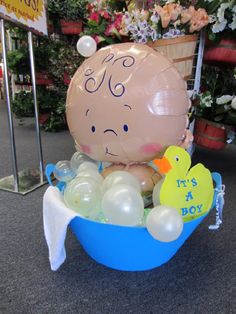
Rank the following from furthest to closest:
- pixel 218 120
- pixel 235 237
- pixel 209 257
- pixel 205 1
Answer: pixel 218 120
pixel 205 1
pixel 235 237
pixel 209 257

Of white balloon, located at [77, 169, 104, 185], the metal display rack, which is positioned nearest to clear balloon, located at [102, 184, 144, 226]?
white balloon, located at [77, 169, 104, 185]

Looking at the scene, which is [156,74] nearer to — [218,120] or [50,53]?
[218,120]

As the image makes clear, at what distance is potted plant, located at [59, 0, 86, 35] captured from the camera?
2.76m

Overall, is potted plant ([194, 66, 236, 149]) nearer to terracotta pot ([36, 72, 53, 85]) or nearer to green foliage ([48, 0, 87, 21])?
green foliage ([48, 0, 87, 21])

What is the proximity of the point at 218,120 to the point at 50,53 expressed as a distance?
2071 mm

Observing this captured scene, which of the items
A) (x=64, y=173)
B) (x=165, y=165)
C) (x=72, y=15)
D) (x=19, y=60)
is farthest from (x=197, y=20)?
(x=19, y=60)

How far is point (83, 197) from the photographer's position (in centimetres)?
82

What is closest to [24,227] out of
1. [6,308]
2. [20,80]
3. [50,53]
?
[6,308]

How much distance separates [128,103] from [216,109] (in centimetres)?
106

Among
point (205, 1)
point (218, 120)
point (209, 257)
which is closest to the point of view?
point (209, 257)

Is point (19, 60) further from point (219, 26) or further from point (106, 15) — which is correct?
point (219, 26)

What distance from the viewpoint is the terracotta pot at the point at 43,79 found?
3.12m

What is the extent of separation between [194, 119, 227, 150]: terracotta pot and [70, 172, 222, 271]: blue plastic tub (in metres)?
0.78

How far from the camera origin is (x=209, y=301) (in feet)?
2.75
